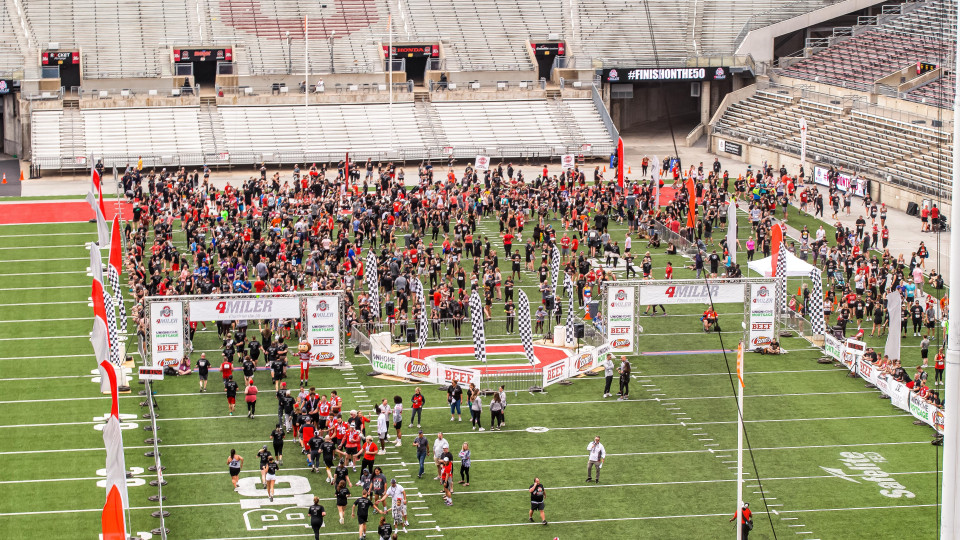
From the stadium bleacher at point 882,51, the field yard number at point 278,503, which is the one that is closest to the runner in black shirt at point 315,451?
the field yard number at point 278,503

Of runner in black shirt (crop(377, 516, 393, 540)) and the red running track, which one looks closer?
runner in black shirt (crop(377, 516, 393, 540))

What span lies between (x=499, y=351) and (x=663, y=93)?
37635mm

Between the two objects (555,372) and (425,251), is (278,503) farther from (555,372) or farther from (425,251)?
(425,251)

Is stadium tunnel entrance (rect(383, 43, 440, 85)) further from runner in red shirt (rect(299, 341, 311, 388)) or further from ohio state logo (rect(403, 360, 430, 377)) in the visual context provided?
runner in red shirt (rect(299, 341, 311, 388))

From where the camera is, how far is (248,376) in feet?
126

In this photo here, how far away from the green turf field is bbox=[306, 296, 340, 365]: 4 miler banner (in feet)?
2.19

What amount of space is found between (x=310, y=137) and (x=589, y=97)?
14900mm

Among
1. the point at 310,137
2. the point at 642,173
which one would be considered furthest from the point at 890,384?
the point at 310,137

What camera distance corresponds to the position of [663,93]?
78.4 metres

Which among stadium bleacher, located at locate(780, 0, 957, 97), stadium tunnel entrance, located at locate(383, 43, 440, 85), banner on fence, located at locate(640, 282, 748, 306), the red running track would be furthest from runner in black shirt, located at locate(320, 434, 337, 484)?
stadium tunnel entrance, located at locate(383, 43, 440, 85)

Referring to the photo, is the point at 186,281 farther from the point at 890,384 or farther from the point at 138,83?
the point at 138,83

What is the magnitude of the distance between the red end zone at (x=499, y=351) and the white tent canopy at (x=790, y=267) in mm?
8080

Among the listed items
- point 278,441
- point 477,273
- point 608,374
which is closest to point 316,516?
point 278,441

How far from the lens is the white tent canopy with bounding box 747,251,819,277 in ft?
152
